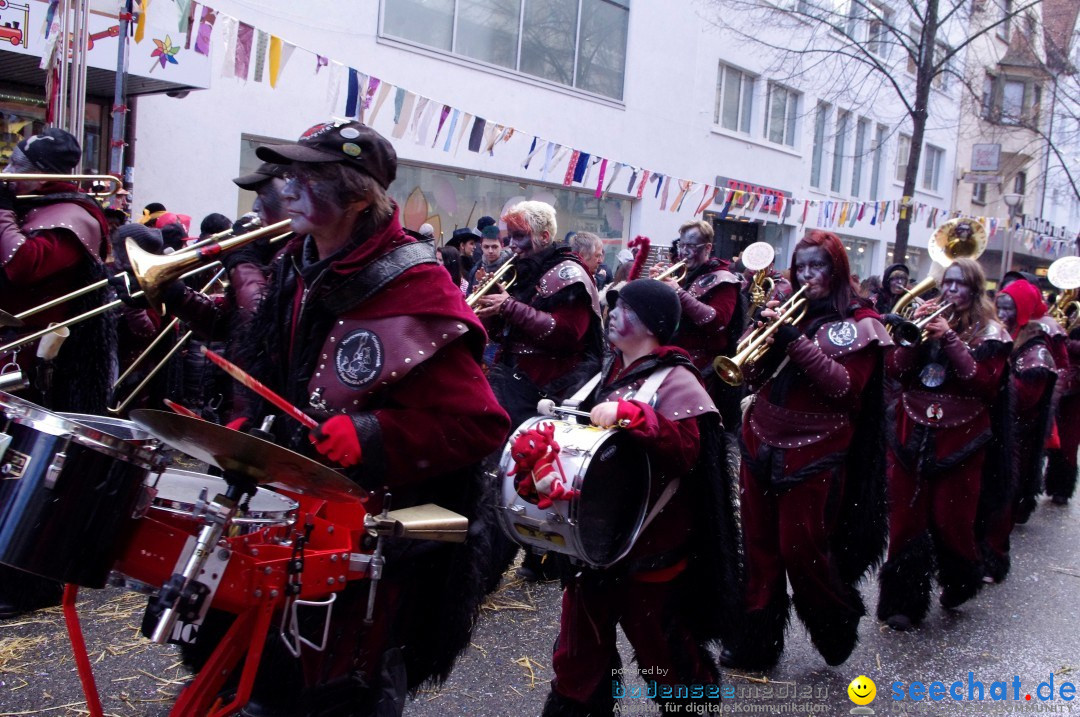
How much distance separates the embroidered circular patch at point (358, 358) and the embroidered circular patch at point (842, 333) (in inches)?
100

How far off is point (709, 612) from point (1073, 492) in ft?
20.9

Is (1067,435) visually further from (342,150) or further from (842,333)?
(342,150)

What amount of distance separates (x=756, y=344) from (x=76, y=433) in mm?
3020

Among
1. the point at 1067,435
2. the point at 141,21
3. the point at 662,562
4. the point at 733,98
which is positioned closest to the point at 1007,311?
the point at 1067,435

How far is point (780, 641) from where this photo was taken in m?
4.32

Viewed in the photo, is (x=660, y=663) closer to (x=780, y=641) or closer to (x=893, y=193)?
(x=780, y=641)

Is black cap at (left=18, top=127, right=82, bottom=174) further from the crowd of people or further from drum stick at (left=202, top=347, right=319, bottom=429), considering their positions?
drum stick at (left=202, top=347, right=319, bottom=429)

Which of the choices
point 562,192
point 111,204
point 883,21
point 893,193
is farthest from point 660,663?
point 893,193

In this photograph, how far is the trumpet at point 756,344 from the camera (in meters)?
4.08

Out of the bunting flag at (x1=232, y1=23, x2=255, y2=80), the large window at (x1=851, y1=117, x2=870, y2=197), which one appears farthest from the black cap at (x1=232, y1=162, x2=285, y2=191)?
the large window at (x1=851, y1=117, x2=870, y2=197)

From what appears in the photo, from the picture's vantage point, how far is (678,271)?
7.60m

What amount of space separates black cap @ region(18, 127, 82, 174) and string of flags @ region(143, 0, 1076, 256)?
134 inches

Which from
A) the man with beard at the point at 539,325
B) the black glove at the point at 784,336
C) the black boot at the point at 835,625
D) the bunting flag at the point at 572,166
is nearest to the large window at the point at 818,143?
the bunting flag at the point at 572,166

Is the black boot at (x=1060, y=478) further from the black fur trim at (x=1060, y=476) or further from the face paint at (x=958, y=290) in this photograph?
the face paint at (x=958, y=290)
